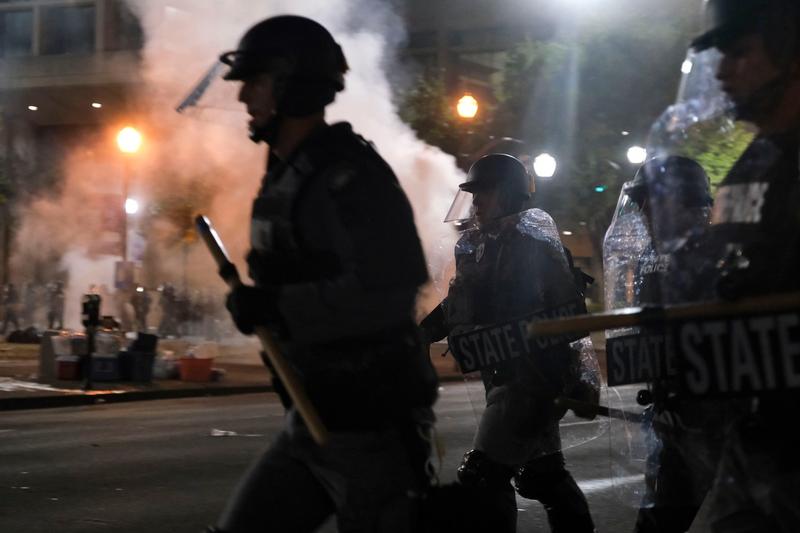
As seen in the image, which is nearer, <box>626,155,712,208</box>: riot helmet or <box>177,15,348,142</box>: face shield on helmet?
<box>626,155,712,208</box>: riot helmet

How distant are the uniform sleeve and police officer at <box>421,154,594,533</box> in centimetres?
166

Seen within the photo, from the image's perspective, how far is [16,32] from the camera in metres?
36.0

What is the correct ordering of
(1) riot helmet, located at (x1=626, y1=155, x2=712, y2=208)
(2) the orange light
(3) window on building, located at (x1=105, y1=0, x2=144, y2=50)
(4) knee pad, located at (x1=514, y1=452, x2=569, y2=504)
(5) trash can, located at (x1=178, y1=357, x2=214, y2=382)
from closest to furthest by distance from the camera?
1. (1) riot helmet, located at (x1=626, y1=155, x2=712, y2=208)
2. (4) knee pad, located at (x1=514, y1=452, x2=569, y2=504)
3. (5) trash can, located at (x1=178, y1=357, x2=214, y2=382)
4. (2) the orange light
5. (3) window on building, located at (x1=105, y1=0, x2=144, y2=50)

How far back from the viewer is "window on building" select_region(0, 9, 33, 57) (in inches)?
1396

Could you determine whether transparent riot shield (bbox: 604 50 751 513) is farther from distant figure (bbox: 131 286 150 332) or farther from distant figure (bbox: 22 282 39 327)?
distant figure (bbox: 22 282 39 327)

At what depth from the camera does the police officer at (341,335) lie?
2529 mm

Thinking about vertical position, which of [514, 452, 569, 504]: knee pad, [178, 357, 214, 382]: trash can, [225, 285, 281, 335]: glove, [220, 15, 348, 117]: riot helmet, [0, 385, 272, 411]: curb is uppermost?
[220, 15, 348, 117]: riot helmet

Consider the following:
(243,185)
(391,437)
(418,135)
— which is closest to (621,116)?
(418,135)

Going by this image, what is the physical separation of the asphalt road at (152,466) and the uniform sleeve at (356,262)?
128 cm

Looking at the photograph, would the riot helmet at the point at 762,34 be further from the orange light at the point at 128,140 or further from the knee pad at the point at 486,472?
the orange light at the point at 128,140

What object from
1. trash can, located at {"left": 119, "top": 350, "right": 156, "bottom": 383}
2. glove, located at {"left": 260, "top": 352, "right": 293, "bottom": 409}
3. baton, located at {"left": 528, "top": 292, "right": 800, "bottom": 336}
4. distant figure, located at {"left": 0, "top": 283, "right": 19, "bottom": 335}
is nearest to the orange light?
trash can, located at {"left": 119, "top": 350, "right": 156, "bottom": 383}

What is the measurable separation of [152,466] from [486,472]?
14.2 feet

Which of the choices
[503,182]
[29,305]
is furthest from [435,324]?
[29,305]

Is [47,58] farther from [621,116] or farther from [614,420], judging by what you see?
[614,420]
